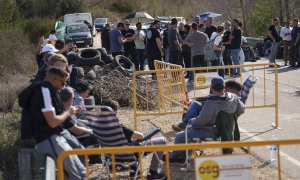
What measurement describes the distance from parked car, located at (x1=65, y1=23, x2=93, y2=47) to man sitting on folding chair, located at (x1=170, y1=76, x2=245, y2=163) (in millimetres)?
35135

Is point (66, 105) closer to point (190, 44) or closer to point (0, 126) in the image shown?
point (0, 126)

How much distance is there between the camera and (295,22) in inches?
817

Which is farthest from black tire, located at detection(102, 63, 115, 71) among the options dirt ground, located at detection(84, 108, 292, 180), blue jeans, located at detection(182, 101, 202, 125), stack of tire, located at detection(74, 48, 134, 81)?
blue jeans, located at detection(182, 101, 202, 125)

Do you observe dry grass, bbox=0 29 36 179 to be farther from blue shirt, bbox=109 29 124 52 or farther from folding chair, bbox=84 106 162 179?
blue shirt, bbox=109 29 124 52

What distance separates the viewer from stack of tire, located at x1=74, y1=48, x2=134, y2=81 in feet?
48.5

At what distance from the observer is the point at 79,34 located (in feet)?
144

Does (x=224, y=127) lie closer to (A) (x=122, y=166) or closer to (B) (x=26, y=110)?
(A) (x=122, y=166)

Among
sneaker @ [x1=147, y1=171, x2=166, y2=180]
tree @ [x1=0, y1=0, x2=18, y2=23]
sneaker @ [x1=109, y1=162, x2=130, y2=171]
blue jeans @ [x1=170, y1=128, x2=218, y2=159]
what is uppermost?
tree @ [x1=0, y1=0, x2=18, y2=23]

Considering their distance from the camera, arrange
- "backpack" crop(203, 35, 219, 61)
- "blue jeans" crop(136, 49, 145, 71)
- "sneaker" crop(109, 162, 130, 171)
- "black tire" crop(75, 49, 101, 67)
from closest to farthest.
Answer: "sneaker" crop(109, 162, 130, 171)
"black tire" crop(75, 49, 101, 67)
"backpack" crop(203, 35, 219, 61)
"blue jeans" crop(136, 49, 145, 71)

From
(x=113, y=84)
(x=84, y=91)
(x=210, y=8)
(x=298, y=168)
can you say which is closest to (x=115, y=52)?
(x=113, y=84)

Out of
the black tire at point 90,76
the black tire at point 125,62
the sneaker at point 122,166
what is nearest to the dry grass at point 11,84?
the sneaker at point 122,166

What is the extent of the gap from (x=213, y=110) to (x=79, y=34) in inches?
1451

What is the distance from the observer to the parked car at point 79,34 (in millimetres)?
43281

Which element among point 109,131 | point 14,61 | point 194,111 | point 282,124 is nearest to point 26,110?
point 109,131
